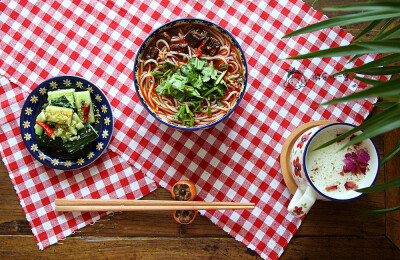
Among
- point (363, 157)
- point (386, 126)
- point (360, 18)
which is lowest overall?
point (363, 157)

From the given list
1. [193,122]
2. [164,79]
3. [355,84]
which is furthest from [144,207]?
[355,84]

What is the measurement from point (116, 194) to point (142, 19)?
941mm

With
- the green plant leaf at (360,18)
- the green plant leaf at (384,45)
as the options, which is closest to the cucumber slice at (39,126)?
the green plant leaf at (360,18)

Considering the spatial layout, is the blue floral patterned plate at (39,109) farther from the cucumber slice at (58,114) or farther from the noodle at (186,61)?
the noodle at (186,61)

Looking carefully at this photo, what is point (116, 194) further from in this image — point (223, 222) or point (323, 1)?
point (323, 1)

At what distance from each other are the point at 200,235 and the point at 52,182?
82 centimetres

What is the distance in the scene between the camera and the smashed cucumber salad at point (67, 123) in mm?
1671

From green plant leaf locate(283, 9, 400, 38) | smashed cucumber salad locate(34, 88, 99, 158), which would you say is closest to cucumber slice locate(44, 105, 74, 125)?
smashed cucumber salad locate(34, 88, 99, 158)

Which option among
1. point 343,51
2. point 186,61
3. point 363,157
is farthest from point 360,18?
point 186,61

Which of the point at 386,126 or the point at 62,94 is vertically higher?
the point at 386,126

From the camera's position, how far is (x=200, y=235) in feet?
6.01

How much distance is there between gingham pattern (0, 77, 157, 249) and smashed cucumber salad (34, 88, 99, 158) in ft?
0.47

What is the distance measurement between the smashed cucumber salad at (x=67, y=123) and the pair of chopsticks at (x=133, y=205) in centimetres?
24

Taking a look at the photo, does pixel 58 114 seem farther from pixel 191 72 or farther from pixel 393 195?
pixel 393 195
